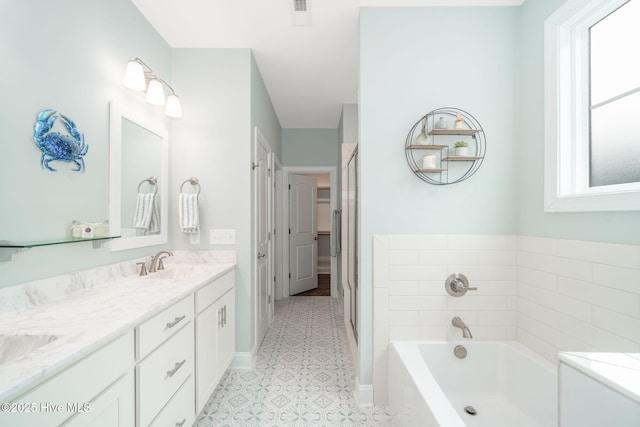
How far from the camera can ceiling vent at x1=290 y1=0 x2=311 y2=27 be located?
6.12 ft

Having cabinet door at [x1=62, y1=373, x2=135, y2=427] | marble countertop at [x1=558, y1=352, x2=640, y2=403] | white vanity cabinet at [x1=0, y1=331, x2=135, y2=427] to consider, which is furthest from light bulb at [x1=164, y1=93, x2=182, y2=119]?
marble countertop at [x1=558, y1=352, x2=640, y2=403]

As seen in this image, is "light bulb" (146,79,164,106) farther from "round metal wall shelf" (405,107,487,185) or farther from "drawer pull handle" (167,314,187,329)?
"round metal wall shelf" (405,107,487,185)

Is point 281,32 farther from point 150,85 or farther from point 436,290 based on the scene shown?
point 436,290

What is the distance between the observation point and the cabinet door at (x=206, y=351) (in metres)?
1.60

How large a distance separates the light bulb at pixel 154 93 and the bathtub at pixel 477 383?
2258 mm

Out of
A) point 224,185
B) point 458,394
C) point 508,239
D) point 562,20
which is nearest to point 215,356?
point 224,185

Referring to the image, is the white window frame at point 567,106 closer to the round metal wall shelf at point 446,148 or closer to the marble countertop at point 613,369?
the round metal wall shelf at point 446,148

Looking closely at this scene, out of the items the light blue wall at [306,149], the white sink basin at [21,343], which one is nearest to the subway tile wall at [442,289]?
the white sink basin at [21,343]

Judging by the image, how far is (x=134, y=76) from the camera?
1.71 metres

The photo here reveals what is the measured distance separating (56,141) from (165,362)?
1113 mm

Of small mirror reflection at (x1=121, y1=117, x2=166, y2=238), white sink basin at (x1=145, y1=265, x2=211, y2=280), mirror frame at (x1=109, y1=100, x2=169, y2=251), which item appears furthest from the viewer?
white sink basin at (x1=145, y1=265, x2=211, y2=280)

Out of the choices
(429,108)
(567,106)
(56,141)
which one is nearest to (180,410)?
(56,141)

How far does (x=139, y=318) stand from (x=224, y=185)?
1402 mm

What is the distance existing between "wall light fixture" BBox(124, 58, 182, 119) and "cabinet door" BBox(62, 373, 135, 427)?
1.62 m
